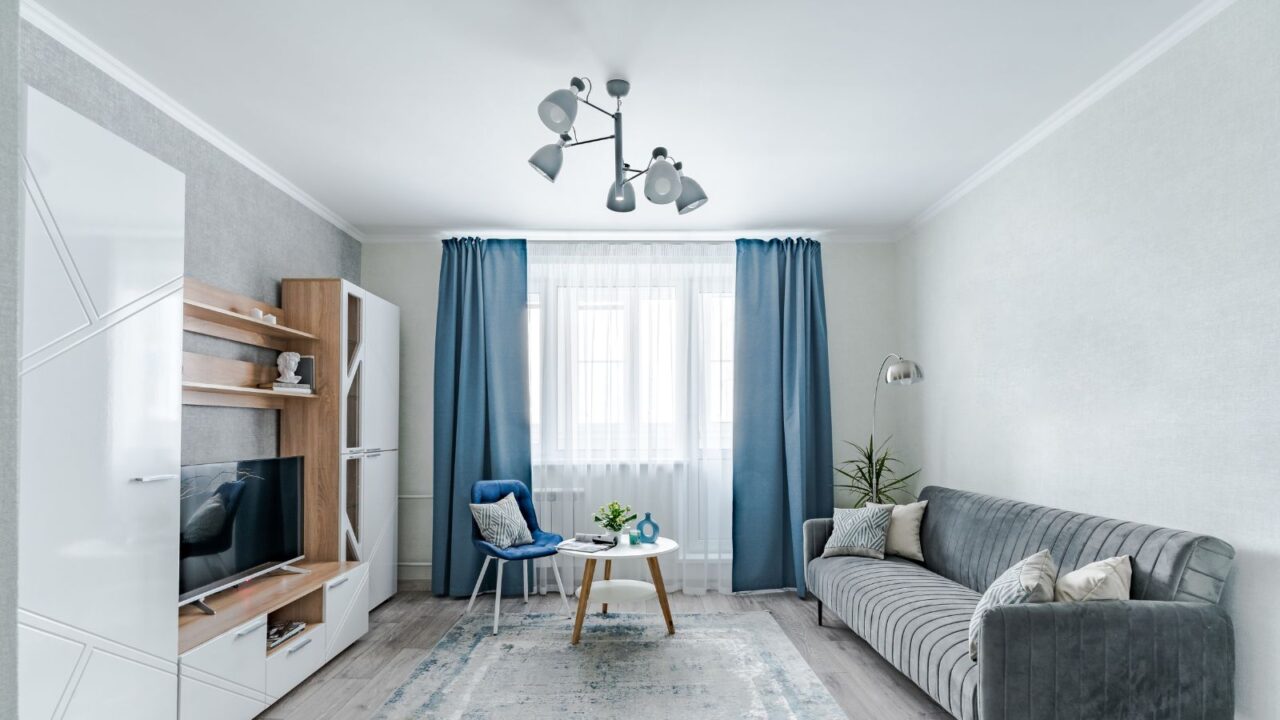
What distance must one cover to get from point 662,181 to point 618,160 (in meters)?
0.28

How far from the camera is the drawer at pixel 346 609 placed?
155 inches

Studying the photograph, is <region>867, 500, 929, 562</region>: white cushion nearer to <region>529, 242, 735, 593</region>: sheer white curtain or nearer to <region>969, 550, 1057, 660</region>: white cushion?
<region>529, 242, 735, 593</region>: sheer white curtain

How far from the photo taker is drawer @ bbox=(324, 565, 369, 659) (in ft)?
12.9

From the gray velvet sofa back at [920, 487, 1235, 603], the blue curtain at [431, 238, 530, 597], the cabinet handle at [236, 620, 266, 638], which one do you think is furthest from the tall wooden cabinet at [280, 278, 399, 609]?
the gray velvet sofa back at [920, 487, 1235, 603]

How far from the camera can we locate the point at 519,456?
18.2ft

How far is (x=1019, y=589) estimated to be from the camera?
2.71 m

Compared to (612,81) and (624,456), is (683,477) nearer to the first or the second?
(624,456)

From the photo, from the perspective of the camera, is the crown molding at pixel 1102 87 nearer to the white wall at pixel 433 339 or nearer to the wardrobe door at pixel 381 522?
the white wall at pixel 433 339

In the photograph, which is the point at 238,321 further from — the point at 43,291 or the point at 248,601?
the point at 43,291

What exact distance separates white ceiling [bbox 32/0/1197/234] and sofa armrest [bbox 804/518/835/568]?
6.97 ft

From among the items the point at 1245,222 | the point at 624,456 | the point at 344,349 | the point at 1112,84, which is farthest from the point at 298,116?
the point at 1245,222

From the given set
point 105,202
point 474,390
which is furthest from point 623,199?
point 474,390

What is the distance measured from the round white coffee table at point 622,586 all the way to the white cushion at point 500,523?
49cm

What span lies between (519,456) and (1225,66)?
4489 mm
